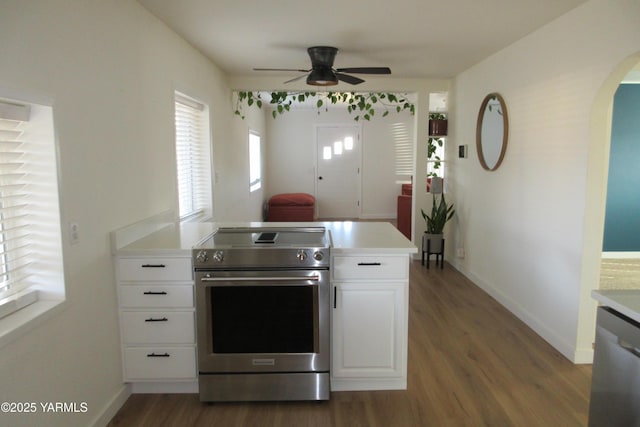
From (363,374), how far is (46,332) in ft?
5.10

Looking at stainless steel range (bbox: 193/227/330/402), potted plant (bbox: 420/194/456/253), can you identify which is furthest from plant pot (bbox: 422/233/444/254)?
Result: stainless steel range (bbox: 193/227/330/402)

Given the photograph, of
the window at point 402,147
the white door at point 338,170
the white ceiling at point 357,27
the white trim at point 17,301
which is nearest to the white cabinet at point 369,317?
the white trim at point 17,301

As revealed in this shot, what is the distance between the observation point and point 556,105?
3004mm

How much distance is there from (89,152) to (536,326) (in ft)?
Result: 10.5

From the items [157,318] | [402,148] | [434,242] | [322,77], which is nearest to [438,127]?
[434,242]

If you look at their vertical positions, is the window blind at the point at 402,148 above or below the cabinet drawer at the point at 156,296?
above

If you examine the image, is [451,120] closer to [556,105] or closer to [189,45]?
[556,105]

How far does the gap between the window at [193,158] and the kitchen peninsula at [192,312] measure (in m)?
1.35

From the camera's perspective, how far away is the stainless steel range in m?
2.20

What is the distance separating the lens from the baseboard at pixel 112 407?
2.07 metres

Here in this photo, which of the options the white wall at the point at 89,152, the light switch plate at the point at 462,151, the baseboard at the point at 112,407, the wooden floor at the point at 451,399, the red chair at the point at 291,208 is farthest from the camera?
the red chair at the point at 291,208

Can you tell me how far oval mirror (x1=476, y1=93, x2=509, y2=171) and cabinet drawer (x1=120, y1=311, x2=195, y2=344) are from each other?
9.87 feet

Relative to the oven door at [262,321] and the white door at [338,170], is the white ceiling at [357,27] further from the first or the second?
the white door at [338,170]

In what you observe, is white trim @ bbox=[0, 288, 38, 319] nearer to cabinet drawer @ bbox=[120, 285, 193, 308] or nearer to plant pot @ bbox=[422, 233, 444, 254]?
cabinet drawer @ bbox=[120, 285, 193, 308]
